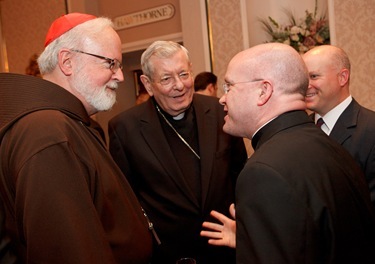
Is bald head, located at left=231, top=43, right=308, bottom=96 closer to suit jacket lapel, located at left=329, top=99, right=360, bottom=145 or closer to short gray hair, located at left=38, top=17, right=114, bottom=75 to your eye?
short gray hair, located at left=38, top=17, right=114, bottom=75

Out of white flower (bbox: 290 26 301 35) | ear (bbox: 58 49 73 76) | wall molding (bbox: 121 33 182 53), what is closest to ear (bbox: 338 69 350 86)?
ear (bbox: 58 49 73 76)

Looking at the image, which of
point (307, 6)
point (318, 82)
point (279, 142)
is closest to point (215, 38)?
point (307, 6)

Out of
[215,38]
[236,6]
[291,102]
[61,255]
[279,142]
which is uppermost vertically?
[236,6]

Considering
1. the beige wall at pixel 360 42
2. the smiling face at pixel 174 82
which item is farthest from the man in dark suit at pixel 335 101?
the beige wall at pixel 360 42

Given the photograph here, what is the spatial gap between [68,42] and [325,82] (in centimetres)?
174

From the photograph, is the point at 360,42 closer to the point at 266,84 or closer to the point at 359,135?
the point at 359,135

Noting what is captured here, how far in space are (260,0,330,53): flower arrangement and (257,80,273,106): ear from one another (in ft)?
11.1


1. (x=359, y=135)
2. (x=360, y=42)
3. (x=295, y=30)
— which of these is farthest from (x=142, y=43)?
(x=359, y=135)

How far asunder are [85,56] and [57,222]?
776 mm

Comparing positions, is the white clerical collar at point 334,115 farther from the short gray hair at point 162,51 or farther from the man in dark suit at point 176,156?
the short gray hair at point 162,51

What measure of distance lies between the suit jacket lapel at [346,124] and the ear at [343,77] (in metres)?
0.20

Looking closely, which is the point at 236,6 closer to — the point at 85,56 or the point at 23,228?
the point at 85,56

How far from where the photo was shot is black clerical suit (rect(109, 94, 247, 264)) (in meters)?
2.43

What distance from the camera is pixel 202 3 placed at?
17.6 ft
